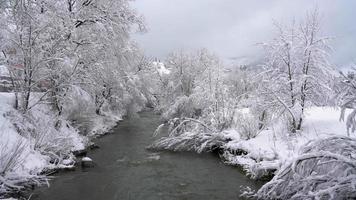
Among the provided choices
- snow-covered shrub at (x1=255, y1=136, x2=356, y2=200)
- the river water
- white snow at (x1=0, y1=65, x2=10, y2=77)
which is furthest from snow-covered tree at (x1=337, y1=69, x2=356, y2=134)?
white snow at (x1=0, y1=65, x2=10, y2=77)

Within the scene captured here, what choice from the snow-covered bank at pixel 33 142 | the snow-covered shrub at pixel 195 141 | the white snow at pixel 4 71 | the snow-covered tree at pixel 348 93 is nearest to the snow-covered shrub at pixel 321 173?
the snow-covered tree at pixel 348 93

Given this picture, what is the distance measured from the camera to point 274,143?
44.7ft

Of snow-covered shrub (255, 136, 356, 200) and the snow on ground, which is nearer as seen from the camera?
snow-covered shrub (255, 136, 356, 200)

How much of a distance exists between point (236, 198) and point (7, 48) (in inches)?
447

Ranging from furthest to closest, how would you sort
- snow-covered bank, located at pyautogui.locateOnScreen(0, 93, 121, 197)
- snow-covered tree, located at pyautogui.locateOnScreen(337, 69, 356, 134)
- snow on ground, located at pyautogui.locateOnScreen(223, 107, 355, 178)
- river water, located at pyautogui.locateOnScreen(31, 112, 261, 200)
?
snow on ground, located at pyautogui.locateOnScreen(223, 107, 355, 178)
river water, located at pyautogui.locateOnScreen(31, 112, 261, 200)
snow-covered bank, located at pyautogui.locateOnScreen(0, 93, 121, 197)
snow-covered tree, located at pyautogui.locateOnScreen(337, 69, 356, 134)

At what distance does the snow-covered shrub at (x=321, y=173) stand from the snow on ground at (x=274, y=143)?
120 inches

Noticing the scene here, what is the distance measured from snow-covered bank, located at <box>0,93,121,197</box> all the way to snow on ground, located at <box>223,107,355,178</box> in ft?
22.6

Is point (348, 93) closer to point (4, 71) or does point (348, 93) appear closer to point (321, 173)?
point (321, 173)

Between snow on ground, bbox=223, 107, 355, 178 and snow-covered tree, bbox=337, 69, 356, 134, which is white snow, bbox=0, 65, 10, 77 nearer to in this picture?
snow on ground, bbox=223, 107, 355, 178

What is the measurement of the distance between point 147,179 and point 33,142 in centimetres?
434

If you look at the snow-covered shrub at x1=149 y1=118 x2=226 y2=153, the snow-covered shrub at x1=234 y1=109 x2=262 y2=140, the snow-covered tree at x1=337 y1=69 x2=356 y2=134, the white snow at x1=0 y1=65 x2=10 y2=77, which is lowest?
the snow-covered shrub at x1=149 y1=118 x2=226 y2=153

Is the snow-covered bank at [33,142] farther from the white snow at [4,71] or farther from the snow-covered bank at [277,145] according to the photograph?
the snow-covered bank at [277,145]

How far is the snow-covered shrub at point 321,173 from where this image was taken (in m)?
7.11

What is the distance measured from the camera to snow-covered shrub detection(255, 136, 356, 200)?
23.3ft
